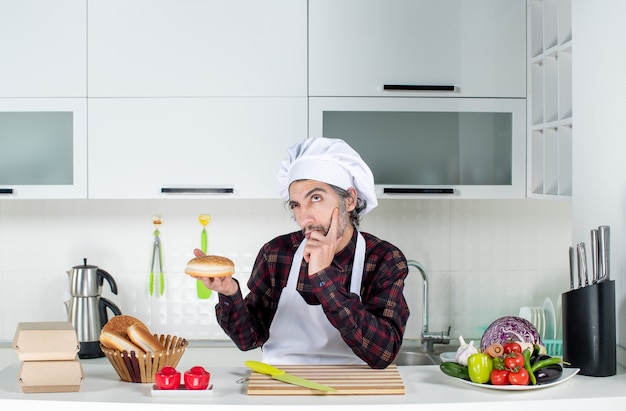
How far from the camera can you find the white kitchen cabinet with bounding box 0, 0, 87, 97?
270cm

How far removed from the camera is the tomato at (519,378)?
1657mm

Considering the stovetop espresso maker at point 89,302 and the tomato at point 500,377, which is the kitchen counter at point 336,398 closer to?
the tomato at point 500,377

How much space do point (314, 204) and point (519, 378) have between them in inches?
24.4

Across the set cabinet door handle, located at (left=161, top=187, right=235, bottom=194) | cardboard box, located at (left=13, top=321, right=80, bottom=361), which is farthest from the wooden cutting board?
cabinet door handle, located at (left=161, top=187, right=235, bottom=194)

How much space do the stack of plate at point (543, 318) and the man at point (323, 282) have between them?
104cm

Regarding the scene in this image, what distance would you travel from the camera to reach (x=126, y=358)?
1.72 metres

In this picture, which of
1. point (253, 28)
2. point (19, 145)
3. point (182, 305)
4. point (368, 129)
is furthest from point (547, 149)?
point (19, 145)

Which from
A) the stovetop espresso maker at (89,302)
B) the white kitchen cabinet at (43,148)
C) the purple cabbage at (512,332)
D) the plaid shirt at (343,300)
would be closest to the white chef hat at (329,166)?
the plaid shirt at (343,300)

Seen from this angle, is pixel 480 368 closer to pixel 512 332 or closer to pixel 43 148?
pixel 512 332

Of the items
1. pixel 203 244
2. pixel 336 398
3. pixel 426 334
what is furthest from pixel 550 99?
pixel 336 398

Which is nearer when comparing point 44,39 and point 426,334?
point 44,39

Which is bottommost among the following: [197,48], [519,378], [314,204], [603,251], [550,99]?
[519,378]

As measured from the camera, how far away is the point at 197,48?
2707mm

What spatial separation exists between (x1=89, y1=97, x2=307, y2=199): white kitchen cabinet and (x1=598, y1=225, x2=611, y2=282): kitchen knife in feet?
3.73
